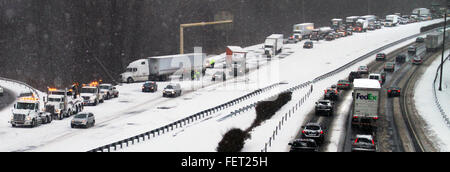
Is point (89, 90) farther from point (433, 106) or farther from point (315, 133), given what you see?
point (433, 106)

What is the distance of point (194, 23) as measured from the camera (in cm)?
9088

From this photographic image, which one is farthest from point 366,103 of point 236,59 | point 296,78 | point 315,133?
point 236,59

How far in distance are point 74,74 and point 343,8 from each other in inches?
3962

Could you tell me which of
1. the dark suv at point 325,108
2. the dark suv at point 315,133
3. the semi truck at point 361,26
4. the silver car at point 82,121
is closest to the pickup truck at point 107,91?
the silver car at point 82,121

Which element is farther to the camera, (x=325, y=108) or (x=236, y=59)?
(x=236, y=59)

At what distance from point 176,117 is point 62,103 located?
957cm

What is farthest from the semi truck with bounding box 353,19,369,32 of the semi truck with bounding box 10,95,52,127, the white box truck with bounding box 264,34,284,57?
the semi truck with bounding box 10,95,52,127

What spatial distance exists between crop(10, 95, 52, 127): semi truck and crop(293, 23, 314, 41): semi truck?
74544 millimetres

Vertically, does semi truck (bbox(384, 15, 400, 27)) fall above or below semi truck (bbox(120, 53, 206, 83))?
above

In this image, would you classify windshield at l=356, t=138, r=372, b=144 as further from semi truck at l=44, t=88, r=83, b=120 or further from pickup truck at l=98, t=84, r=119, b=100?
pickup truck at l=98, t=84, r=119, b=100

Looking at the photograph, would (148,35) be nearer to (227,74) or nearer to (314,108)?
(227,74)

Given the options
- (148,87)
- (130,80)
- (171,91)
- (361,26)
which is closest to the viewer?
(171,91)

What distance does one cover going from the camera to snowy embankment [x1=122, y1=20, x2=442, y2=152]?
36938 millimetres

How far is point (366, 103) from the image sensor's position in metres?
40.8
